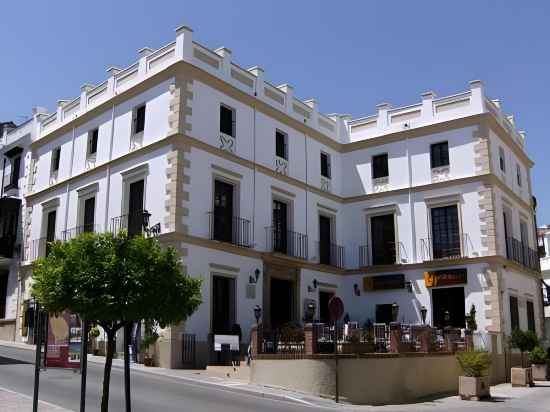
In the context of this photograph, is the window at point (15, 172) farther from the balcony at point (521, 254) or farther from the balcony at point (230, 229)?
the balcony at point (521, 254)

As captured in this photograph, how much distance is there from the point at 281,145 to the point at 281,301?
20.7 ft

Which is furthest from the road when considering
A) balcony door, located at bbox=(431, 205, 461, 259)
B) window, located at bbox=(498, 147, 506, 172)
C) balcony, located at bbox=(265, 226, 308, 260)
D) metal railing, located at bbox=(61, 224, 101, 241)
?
window, located at bbox=(498, 147, 506, 172)

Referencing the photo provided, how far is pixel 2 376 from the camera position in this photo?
15375 mm

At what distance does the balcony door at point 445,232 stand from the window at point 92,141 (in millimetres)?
14067

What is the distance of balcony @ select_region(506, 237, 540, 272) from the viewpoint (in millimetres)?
27030

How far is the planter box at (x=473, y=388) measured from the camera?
59.8 ft

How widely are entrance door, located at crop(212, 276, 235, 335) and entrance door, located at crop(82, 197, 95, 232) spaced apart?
19.7 feet

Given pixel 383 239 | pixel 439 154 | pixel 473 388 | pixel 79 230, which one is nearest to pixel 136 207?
pixel 79 230

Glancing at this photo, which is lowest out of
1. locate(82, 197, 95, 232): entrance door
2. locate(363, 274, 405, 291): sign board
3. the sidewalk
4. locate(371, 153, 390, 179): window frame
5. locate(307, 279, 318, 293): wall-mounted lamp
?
the sidewalk

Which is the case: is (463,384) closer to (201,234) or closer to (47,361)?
(201,234)

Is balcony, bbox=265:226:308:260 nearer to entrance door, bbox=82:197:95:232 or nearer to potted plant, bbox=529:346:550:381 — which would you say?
entrance door, bbox=82:197:95:232

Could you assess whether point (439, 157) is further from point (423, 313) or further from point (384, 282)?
point (423, 313)

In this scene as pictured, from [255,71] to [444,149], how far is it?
8.62 m

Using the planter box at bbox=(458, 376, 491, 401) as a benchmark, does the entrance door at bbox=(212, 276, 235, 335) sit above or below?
above
